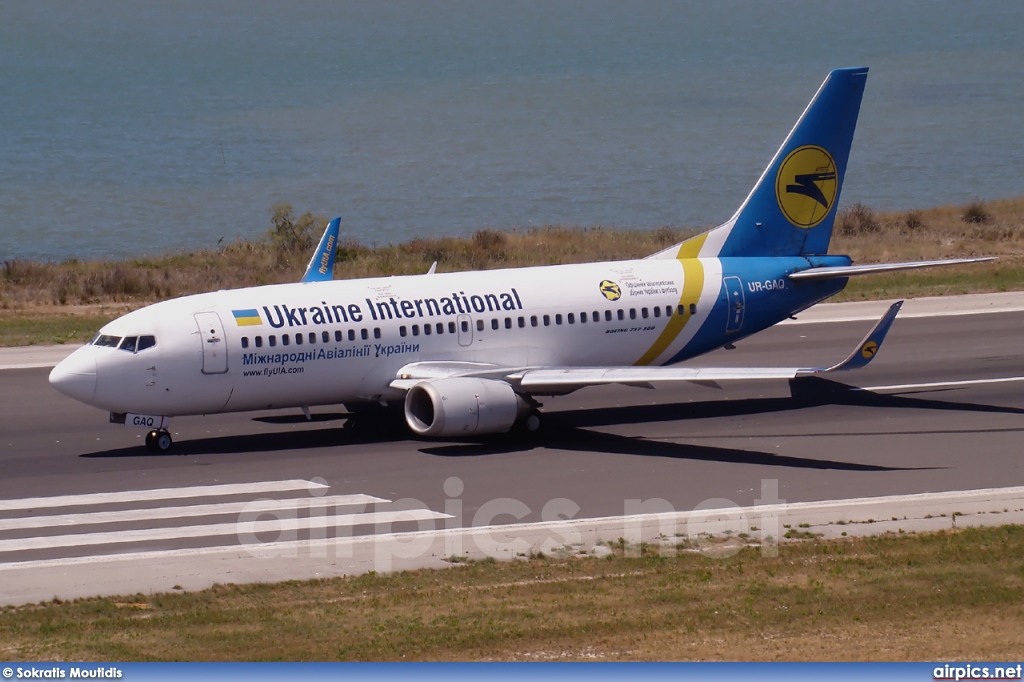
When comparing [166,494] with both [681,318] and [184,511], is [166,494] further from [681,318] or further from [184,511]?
[681,318]

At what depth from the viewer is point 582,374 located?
29594mm

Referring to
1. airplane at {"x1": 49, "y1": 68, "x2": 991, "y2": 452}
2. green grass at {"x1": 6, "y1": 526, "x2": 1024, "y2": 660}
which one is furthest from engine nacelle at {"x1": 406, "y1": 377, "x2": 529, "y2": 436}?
green grass at {"x1": 6, "y1": 526, "x2": 1024, "y2": 660}

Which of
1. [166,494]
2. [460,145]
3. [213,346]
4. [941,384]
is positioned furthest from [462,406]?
[460,145]

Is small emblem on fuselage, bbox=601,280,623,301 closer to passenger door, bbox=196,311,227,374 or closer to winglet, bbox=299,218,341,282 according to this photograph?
winglet, bbox=299,218,341,282

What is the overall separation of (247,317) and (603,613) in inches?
536

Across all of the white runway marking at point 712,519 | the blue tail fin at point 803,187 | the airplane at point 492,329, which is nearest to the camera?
the white runway marking at point 712,519

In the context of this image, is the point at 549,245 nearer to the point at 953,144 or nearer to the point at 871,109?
the point at 953,144

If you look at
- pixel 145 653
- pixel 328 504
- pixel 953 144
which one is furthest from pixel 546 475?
pixel 953 144

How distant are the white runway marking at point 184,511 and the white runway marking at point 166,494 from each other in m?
0.74

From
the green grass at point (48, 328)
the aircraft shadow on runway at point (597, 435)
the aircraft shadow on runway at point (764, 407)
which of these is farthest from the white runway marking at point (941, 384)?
the green grass at point (48, 328)

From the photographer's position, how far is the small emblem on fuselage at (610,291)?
106 feet

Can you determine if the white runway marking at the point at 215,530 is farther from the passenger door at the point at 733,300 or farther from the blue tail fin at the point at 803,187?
the blue tail fin at the point at 803,187

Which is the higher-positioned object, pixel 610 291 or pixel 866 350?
pixel 610 291

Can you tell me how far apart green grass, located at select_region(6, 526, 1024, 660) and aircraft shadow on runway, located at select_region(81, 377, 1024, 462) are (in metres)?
7.32
